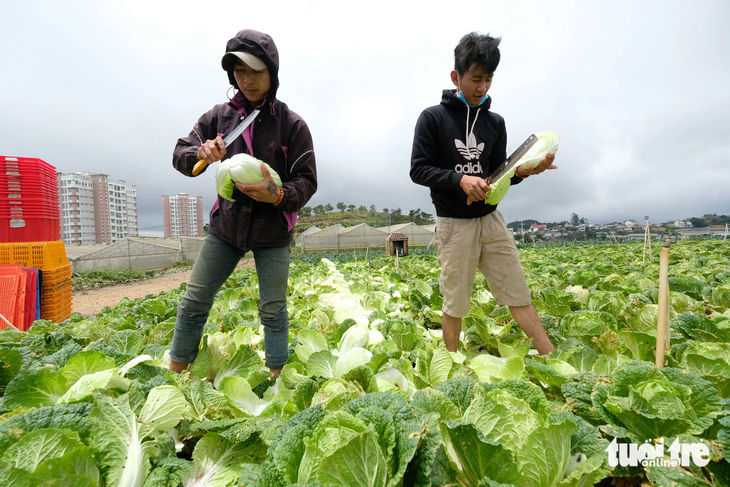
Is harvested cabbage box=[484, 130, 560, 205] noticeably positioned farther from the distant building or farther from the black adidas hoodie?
the distant building

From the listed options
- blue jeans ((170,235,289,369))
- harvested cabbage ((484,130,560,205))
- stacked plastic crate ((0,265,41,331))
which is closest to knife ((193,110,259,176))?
blue jeans ((170,235,289,369))

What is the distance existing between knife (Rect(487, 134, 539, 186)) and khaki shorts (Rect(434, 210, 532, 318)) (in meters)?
0.27

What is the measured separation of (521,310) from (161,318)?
12.8ft

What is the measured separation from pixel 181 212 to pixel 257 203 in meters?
90.2

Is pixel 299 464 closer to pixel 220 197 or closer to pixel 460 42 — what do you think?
pixel 220 197


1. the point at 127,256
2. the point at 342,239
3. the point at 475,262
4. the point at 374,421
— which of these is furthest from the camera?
the point at 342,239

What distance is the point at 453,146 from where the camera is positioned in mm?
2555

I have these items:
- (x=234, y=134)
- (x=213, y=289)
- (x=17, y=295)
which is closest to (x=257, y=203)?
(x=234, y=134)

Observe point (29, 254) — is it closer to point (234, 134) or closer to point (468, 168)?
point (234, 134)

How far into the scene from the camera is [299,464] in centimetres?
103

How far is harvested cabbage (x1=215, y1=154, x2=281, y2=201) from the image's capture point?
6.46ft

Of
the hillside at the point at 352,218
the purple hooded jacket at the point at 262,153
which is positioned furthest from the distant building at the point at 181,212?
the purple hooded jacket at the point at 262,153

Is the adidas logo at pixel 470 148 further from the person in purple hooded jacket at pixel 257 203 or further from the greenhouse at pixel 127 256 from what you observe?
the greenhouse at pixel 127 256

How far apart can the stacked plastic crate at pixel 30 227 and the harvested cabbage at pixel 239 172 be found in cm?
423
